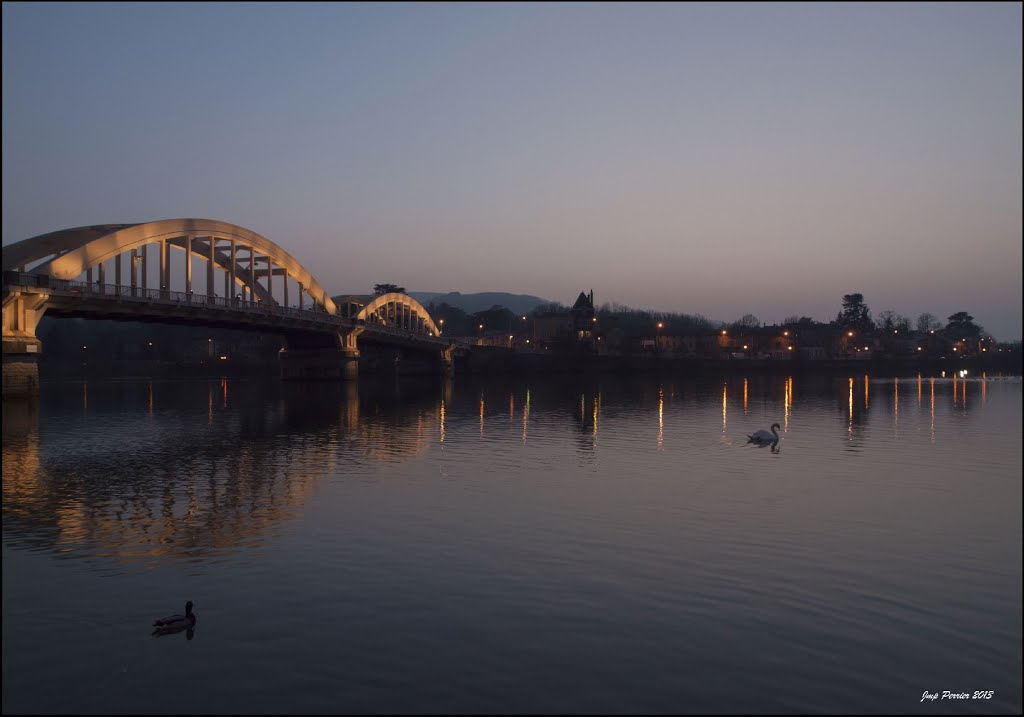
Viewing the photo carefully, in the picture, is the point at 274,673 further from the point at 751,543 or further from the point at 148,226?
the point at 148,226

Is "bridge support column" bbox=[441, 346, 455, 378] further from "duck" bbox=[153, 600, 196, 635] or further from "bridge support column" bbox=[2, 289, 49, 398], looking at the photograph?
"duck" bbox=[153, 600, 196, 635]

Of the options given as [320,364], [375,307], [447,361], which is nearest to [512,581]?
[320,364]

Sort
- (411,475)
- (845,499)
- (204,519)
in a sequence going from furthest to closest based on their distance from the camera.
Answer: (411,475) → (845,499) → (204,519)

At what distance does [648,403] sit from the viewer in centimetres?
6225

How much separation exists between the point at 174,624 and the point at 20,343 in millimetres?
47481

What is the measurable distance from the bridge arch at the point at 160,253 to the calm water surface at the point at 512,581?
3361cm

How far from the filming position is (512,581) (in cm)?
1334

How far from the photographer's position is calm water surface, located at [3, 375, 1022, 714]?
920 cm

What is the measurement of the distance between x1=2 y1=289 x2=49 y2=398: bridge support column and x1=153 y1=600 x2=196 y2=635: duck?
154ft

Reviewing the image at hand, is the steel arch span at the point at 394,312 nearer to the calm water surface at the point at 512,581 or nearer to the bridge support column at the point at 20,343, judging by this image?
the bridge support column at the point at 20,343

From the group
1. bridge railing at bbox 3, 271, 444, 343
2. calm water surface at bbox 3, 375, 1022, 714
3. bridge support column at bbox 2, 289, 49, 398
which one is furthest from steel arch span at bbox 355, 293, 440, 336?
calm water surface at bbox 3, 375, 1022, 714

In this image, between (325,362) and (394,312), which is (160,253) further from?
(394,312)

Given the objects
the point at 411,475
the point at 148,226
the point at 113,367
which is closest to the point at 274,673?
the point at 411,475

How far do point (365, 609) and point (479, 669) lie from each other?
2725 millimetres
